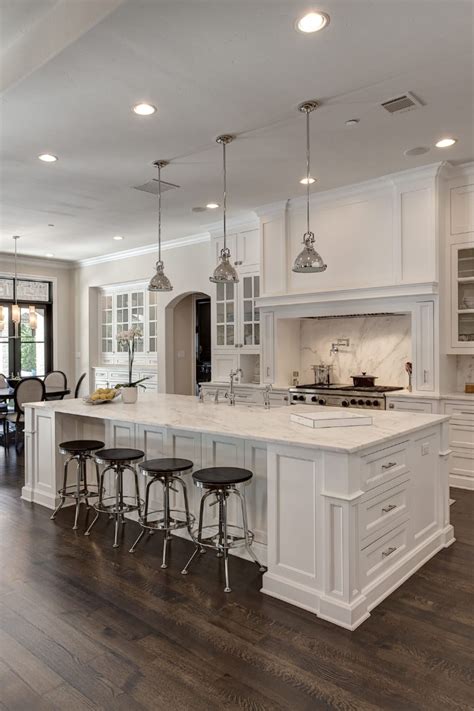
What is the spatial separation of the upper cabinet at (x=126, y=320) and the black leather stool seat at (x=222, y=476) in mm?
5746

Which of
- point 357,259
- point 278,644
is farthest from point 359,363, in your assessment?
point 278,644

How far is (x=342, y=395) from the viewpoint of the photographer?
17.2 feet

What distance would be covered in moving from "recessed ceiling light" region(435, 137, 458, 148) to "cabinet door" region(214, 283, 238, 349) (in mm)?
3106

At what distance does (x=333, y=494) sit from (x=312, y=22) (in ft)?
7.87

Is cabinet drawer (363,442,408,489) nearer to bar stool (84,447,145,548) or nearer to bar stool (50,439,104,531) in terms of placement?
bar stool (84,447,145,548)

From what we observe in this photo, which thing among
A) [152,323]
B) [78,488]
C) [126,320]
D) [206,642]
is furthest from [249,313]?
[206,642]

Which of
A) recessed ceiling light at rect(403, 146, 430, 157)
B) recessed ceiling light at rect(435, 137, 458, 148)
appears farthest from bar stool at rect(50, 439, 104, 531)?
recessed ceiling light at rect(435, 137, 458, 148)

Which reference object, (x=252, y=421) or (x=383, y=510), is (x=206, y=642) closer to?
(x=383, y=510)

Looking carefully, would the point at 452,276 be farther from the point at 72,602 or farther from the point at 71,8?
the point at 72,602

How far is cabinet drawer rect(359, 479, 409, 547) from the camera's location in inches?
101

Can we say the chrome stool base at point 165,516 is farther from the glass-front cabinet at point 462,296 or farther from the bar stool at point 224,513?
the glass-front cabinet at point 462,296

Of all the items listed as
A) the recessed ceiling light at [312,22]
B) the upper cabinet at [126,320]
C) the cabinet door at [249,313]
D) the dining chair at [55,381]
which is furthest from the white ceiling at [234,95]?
the dining chair at [55,381]

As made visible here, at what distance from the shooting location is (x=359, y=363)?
585cm

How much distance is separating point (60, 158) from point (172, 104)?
4.90 feet
